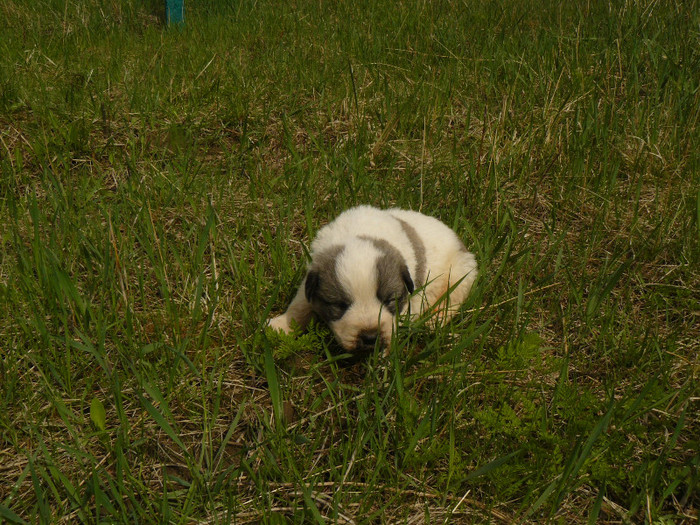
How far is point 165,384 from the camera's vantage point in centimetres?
284

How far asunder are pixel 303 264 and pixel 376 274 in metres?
0.75

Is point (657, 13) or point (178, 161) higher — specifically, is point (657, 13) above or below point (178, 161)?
above

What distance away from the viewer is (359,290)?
10.2ft

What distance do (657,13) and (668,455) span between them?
5.59 metres

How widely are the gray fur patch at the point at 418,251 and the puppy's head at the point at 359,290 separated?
0.26 m

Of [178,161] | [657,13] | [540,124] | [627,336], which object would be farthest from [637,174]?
[178,161]

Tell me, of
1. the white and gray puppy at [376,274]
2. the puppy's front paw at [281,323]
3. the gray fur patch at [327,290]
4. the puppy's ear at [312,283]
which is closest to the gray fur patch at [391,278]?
the white and gray puppy at [376,274]

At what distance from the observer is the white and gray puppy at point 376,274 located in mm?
3094

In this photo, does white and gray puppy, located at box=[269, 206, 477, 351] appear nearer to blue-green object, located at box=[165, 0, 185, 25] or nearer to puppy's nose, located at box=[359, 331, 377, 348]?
puppy's nose, located at box=[359, 331, 377, 348]

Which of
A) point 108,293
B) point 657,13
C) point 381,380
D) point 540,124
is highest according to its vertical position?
point 657,13

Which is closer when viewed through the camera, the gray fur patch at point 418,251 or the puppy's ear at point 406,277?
the puppy's ear at point 406,277

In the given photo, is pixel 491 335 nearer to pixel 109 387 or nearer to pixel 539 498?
pixel 539 498

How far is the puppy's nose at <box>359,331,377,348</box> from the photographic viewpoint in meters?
2.99

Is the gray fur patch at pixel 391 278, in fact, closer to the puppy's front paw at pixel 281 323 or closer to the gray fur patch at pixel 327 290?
the gray fur patch at pixel 327 290
